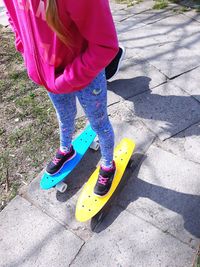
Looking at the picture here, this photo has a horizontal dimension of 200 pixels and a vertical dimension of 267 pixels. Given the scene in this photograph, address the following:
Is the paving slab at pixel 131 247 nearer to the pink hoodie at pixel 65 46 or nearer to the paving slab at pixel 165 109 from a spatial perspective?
the paving slab at pixel 165 109

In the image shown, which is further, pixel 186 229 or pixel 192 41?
pixel 192 41

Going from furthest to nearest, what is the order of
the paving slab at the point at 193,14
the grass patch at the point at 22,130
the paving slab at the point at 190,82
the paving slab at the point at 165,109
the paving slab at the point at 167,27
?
the paving slab at the point at 193,14 < the paving slab at the point at 167,27 < the paving slab at the point at 190,82 < the paving slab at the point at 165,109 < the grass patch at the point at 22,130

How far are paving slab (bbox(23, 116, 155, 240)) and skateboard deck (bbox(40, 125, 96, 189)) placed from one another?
0.08m

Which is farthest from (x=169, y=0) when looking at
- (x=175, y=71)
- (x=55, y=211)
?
(x=55, y=211)

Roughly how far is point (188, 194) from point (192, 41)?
6.46 ft

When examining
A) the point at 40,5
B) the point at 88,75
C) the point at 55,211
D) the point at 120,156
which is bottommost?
the point at 55,211

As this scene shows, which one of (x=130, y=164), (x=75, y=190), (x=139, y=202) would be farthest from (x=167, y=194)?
(x=75, y=190)

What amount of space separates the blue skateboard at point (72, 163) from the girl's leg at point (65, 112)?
120mm

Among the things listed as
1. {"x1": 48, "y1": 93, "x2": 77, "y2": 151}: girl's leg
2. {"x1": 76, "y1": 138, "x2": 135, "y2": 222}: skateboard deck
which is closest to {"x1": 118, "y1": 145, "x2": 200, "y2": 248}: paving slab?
{"x1": 76, "y1": 138, "x2": 135, "y2": 222}: skateboard deck

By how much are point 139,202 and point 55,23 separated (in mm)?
1211

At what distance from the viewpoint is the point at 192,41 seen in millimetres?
3559

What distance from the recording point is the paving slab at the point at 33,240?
1964 mm

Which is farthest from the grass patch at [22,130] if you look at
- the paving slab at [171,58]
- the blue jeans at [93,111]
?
the paving slab at [171,58]

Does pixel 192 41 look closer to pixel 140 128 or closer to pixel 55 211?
pixel 140 128
